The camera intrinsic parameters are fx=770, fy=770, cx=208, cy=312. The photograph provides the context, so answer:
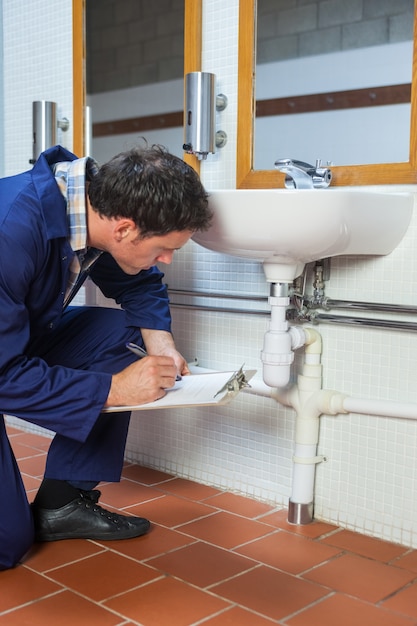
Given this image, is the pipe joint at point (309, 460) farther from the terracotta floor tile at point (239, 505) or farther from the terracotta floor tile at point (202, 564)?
the terracotta floor tile at point (202, 564)

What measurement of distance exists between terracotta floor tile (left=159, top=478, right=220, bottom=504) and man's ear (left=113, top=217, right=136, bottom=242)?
95 centimetres

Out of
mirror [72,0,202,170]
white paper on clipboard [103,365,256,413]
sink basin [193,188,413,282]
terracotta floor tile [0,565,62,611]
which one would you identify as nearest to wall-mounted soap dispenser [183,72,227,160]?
mirror [72,0,202,170]

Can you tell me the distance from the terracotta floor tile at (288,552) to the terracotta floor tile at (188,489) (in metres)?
0.36

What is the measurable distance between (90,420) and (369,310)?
787 millimetres

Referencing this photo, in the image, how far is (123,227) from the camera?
1651 mm

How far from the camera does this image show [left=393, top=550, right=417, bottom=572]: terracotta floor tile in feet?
6.01

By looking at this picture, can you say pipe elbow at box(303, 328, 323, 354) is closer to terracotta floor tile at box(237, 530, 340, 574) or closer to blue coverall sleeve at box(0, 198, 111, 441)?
terracotta floor tile at box(237, 530, 340, 574)

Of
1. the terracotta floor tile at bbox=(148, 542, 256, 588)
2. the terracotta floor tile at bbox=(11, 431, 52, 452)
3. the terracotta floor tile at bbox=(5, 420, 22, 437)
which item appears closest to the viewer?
the terracotta floor tile at bbox=(148, 542, 256, 588)

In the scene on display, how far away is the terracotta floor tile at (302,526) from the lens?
6.67 feet

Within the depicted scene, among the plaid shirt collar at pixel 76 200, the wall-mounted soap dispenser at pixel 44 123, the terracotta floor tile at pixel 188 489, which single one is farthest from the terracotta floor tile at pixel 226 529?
the wall-mounted soap dispenser at pixel 44 123

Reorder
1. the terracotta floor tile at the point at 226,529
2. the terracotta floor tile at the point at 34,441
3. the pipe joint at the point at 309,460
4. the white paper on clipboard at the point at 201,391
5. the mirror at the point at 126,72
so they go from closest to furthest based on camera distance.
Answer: the white paper on clipboard at the point at 201,391, the terracotta floor tile at the point at 226,529, the pipe joint at the point at 309,460, the mirror at the point at 126,72, the terracotta floor tile at the point at 34,441

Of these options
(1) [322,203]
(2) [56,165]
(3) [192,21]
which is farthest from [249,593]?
(3) [192,21]

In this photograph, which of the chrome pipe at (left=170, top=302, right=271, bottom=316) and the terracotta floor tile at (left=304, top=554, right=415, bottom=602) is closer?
the terracotta floor tile at (left=304, top=554, right=415, bottom=602)

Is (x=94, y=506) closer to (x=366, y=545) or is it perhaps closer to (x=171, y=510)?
(x=171, y=510)
